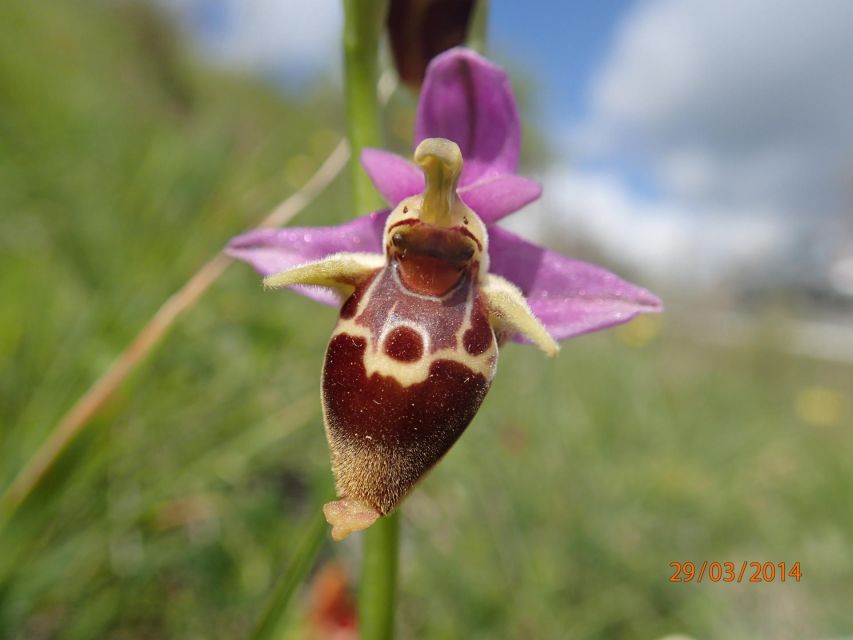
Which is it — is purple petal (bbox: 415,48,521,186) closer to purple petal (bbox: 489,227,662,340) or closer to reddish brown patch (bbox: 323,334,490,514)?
purple petal (bbox: 489,227,662,340)

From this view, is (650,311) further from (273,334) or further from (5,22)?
(5,22)

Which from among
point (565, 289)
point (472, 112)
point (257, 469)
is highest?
point (472, 112)

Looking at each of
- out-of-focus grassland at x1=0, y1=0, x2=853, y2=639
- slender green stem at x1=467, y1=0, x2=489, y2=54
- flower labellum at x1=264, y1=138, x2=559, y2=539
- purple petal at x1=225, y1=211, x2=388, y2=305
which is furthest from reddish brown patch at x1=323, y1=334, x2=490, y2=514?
slender green stem at x1=467, y1=0, x2=489, y2=54

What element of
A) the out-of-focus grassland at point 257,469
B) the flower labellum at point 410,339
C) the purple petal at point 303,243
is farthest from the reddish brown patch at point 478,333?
the out-of-focus grassland at point 257,469

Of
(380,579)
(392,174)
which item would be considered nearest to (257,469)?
(380,579)

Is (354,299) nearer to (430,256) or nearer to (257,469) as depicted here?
(430,256)

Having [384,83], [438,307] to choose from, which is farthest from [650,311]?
[384,83]
